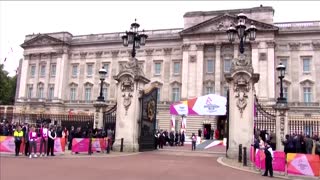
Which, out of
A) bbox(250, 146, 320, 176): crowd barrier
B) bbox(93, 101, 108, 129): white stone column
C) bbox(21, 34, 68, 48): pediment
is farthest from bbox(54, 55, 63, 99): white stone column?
bbox(250, 146, 320, 176): crowd barrier

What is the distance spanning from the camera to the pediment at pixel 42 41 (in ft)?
204

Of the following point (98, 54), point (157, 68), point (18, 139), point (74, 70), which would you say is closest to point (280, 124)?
point (18, 139)

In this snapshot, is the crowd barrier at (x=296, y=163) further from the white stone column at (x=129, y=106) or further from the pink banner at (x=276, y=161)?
the white stone column at (x=129, y=106)

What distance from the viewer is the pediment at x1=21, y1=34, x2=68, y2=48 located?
62094mm

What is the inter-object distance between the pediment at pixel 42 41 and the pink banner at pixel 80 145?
44.9 meters

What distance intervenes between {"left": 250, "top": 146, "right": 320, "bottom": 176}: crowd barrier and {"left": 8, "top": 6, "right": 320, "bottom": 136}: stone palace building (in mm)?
32374

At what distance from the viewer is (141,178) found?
11.0 meters

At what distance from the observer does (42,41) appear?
63375mm

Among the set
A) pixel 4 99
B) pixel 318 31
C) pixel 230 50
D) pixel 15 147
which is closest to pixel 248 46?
pixel 230 50

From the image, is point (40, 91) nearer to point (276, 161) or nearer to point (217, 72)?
point (217, 72)

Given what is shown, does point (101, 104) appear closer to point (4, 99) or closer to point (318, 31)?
point (318, 31)

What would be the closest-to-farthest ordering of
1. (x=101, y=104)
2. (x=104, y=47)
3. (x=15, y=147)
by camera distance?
1. (x=15, y=147)
2. (x=101, y=104)
3. (x=104, y=47)

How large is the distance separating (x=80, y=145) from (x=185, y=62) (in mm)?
35492

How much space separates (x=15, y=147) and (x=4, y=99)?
197 feet
